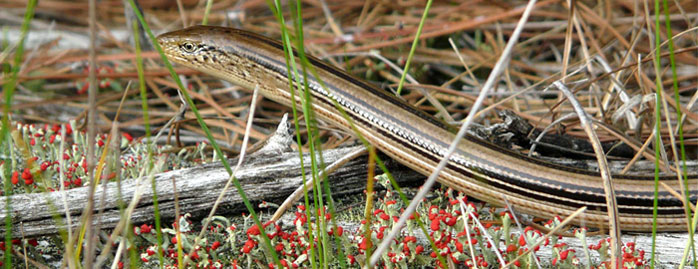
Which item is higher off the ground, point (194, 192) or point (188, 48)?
point (188, 48)

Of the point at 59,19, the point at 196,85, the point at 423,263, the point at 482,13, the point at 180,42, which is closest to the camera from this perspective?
the point at 423,263

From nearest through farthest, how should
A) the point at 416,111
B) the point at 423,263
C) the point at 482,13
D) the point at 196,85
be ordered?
1. the point at 423,263
2. the point at 416,111
3. the point at 196,85
4. the point at 482,13

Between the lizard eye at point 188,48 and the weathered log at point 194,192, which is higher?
the lizard eye at point 188,48

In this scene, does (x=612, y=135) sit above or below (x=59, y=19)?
below

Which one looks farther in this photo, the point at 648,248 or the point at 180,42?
the point at 180,42

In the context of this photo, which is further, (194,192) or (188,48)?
(188,48)

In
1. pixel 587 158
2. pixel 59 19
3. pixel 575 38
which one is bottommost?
pixel 587 158

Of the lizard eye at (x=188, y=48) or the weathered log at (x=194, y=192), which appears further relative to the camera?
the lizard eye at (x=188, y=48)

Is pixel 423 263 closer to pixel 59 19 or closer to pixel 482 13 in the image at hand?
pixel 482 13

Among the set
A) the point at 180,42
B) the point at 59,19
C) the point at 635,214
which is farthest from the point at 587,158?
the point at 59,19

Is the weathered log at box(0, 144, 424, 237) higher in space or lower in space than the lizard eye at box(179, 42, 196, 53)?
lower

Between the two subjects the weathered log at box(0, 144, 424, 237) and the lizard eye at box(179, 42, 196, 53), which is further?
the lizard eye at box(179, 42, 196, 53)
